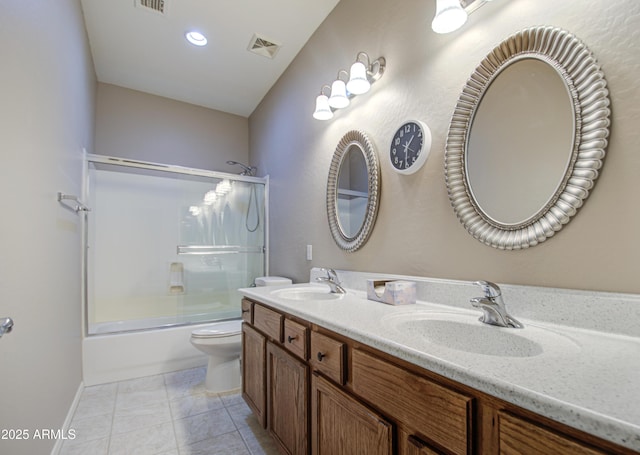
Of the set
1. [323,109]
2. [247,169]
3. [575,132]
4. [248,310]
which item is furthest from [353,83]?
[247,169]

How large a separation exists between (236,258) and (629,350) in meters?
2.95

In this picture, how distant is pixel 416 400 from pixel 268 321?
94 cm

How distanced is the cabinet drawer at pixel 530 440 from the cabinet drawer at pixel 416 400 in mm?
64

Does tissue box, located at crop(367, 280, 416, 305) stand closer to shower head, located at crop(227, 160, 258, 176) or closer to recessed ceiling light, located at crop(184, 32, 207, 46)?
recessed ceiling light, located at crop(184, 32, 207, 46)

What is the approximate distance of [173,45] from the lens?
2422mm

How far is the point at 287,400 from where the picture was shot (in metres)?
1.29

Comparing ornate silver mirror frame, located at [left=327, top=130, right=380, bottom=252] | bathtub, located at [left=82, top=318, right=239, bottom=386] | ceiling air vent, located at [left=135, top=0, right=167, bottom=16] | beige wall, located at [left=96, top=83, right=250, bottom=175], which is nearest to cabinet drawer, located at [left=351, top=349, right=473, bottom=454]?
ornate silver mirror frame, located at [left=327, top=130, right=380, bottom=252]

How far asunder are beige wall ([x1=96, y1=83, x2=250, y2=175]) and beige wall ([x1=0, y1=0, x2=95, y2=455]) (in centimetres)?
110

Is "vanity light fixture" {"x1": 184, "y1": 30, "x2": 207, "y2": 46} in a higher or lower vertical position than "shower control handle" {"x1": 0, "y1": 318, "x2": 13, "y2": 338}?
higher

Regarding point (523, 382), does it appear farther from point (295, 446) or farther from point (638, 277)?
point (295, 446)

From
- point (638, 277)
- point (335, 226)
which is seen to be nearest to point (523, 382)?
point (638, 277)

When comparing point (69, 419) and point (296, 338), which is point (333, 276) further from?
point (69, 419)

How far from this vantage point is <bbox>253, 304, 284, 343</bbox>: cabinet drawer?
1385 mm

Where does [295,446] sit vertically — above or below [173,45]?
below
